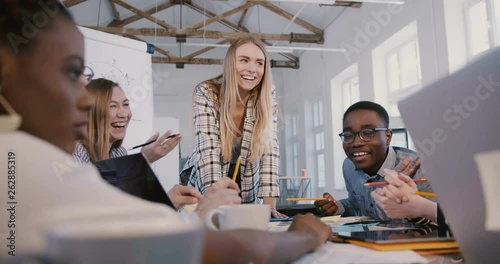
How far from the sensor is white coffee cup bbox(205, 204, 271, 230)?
536mm

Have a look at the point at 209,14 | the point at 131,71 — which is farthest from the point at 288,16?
the point at 131,71

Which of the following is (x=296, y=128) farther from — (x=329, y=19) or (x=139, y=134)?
(x=139, y=134)

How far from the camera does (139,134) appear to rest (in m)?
2.63

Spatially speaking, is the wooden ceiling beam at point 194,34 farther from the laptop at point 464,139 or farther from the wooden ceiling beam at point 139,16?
the laptop at point 464,139

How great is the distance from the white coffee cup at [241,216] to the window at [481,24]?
311cm

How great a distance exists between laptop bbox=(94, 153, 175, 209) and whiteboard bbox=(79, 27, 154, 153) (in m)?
1.73

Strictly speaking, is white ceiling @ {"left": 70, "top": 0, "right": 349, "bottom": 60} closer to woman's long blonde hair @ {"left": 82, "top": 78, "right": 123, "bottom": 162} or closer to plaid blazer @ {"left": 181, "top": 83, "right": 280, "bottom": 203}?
plaid blazer @ {"left": 181, "top": 83, "right": 280, "bottom": 203}

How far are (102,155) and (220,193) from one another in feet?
1.83

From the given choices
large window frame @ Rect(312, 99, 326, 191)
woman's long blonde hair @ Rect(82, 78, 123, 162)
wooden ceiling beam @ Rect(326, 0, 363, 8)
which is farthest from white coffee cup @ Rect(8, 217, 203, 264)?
large window frame @ Rect(312, 99, 326, 191)

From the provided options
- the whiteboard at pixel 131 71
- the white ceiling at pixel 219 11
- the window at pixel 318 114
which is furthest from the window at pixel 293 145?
the whiteboard at pixel 131 71

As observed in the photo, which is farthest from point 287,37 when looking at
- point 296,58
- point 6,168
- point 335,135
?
point 6,168

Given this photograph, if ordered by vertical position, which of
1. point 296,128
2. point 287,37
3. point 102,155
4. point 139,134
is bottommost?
point 102,155

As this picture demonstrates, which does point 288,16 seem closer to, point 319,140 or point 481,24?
point 319,140

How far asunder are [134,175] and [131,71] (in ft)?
6.67
